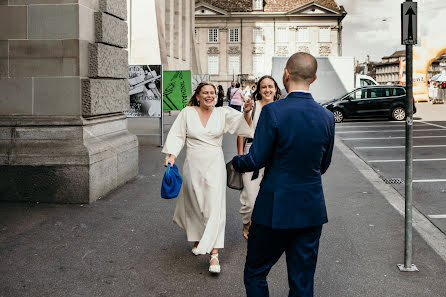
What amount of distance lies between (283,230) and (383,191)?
6134mm

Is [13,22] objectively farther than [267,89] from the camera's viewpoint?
Yes

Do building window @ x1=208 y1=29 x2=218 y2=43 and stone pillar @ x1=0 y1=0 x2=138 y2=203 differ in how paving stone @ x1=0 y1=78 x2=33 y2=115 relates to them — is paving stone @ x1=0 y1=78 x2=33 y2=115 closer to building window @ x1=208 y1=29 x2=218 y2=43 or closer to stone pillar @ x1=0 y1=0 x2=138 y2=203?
stone pillar @ x1=0 y1=0 x2=138 y2=203

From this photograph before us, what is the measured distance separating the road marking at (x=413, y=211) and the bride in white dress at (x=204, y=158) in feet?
7.14

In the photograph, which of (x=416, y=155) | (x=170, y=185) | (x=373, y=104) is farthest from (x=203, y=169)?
(x=373, y=104)

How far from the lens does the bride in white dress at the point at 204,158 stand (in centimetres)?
511

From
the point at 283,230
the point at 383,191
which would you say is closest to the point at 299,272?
the point at 283,230

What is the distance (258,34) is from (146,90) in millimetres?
64552

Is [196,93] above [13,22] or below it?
below

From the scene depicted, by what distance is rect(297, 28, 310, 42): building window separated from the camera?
3014 inches

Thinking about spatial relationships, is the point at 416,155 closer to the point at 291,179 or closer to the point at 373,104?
the point at 291,179

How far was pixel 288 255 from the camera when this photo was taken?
3244 millimetres

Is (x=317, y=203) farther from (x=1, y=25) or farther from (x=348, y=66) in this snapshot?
(x=348, y=66)

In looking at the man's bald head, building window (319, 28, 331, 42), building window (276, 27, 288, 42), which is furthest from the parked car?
building window (276, 27, 288, 42)

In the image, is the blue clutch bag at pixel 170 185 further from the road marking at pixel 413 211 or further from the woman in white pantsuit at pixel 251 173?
the road marking at pixel 413 211
